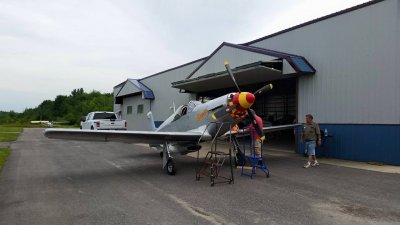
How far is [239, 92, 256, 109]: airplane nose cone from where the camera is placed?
8.98m

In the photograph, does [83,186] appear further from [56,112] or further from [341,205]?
[56,112]

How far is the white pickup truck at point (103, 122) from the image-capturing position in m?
24.2

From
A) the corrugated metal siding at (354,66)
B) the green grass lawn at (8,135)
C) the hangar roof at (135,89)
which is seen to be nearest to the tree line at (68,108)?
the green grass lawn at (8,135)

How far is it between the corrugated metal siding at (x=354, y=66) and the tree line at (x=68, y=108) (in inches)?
2915

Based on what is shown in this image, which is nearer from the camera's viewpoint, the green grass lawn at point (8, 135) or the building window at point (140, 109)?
the green grass lawn at point (8, 135)

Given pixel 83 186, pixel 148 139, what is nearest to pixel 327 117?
pixel 148 139

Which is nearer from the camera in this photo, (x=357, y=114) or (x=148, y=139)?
(x=148, y=139)

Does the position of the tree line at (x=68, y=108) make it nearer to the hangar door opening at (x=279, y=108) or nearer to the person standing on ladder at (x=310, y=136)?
the hangar door opening at (x=279, y=108)

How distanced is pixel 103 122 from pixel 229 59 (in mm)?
10966

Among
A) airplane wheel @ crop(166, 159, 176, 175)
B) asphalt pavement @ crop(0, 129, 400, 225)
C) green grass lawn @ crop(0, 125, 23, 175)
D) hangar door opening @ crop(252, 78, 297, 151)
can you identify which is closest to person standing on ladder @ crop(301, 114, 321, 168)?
asphalt pavement @ crop(0, 129, 400, 225)

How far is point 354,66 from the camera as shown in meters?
13.0

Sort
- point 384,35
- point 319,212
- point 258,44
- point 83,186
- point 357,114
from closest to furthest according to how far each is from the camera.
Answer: point 319,212 → point 83,186 → point 384,35 → point 357,114 → point 258,44

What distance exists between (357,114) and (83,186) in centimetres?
1017

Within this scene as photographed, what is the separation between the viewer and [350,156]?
42.9ft
